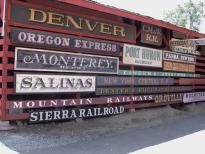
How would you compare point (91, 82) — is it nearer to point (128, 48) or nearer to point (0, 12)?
point (128, 48)

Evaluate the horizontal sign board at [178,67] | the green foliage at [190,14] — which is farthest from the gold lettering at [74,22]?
the green foliage at [190,14]

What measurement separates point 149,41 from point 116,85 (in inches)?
103

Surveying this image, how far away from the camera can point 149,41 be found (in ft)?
43.7

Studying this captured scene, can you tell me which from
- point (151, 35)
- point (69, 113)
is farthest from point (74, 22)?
point (151, 35)

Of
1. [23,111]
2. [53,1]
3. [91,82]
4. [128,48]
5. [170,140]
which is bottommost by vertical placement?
[170,140]

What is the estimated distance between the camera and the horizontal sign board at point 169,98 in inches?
542

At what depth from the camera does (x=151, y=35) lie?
527 inches

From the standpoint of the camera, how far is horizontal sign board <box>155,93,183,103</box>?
13756 millimetres

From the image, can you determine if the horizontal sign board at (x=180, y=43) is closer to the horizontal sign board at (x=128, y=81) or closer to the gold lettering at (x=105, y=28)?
the horizontal sign board at (x=128, y=81)

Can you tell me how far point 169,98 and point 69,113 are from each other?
568 centimetres

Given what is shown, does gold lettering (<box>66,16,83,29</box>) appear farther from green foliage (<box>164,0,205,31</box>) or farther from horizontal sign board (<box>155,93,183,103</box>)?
green foliage (<box>164,0,205,31</box>)

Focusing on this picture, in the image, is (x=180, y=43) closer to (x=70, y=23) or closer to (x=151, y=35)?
(x=151, y=35)

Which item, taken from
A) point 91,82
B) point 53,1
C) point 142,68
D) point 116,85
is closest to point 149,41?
point 142,68

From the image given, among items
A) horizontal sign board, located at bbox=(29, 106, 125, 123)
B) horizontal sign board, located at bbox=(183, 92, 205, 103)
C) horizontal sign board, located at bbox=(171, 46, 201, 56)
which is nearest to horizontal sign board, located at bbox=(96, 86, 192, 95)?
horizontal sign board, located at bbox=(183, 92, 205, 103)
